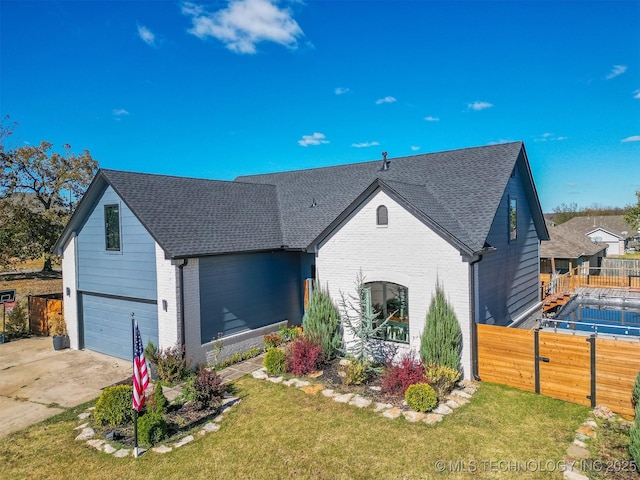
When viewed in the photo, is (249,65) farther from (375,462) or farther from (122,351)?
(375,462)

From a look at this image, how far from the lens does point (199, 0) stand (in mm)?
14141

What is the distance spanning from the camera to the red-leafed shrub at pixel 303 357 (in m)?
12.2

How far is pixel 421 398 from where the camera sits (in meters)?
9.40

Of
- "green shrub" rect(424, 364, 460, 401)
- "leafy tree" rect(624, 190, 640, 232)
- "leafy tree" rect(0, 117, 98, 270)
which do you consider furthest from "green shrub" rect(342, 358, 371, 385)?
"leafy tree" rect(624, 190, 640, 232)

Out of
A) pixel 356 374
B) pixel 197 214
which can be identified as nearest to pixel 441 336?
pixel 356 374

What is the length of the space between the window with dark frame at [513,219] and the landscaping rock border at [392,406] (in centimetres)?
670

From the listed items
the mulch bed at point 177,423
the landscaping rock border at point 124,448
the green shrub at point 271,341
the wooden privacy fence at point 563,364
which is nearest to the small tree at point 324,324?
the green shrub at point 271,341

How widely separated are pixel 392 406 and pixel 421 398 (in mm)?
841

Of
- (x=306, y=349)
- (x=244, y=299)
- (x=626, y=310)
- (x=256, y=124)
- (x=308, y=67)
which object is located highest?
(x=308, y=67)

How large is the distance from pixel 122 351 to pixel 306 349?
7.58 m

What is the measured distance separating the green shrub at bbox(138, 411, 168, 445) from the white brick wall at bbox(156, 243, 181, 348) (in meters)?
Answer: 4.12

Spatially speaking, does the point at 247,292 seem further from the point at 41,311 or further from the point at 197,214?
the point at 41,311

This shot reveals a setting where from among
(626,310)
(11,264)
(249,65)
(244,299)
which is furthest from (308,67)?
(11,264)

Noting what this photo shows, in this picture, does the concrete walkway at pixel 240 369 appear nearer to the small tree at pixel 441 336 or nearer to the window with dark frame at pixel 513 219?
the small tree at pixel 441 336
